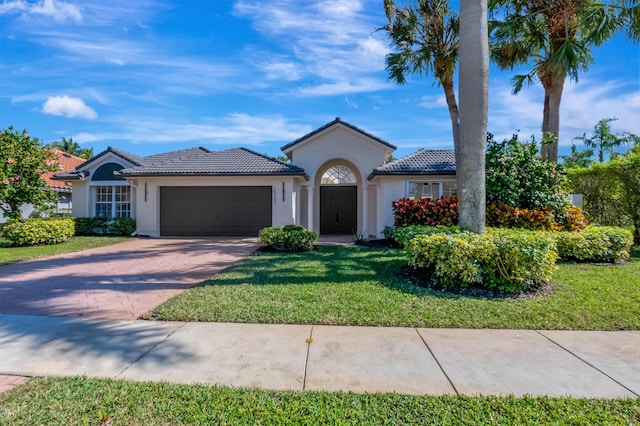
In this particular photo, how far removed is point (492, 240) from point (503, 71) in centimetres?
1048

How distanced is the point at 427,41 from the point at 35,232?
1775 centimetres

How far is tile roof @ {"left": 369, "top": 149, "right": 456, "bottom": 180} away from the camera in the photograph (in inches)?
583

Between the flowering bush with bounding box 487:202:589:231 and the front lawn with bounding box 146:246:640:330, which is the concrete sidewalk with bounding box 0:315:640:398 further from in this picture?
the flowering bush with bounding box 487:202:589:231

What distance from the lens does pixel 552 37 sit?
11.2m

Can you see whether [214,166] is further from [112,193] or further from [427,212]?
[427,212]

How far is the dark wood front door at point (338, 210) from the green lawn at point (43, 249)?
10.2 meters

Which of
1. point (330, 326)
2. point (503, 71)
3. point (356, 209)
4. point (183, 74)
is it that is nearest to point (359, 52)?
point (503, 71)

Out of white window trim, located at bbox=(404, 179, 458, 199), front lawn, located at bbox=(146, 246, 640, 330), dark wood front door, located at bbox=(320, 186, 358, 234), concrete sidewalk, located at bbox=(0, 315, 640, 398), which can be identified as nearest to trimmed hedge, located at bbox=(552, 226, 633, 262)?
front lawn, located at bbox=(146, 246, 640, 330)

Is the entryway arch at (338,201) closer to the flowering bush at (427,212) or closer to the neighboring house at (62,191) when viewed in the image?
the flowering bush at (427,212)

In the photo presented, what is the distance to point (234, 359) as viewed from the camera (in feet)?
12.1

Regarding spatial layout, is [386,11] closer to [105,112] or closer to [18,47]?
[18,47]

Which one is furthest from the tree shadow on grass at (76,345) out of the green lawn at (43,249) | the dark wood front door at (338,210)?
the dark wood front door at (338,210)

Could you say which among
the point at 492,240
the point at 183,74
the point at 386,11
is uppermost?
the point at 386,11

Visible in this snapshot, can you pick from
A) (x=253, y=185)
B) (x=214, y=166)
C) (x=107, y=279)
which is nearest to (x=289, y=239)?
(x=107, y=279)
